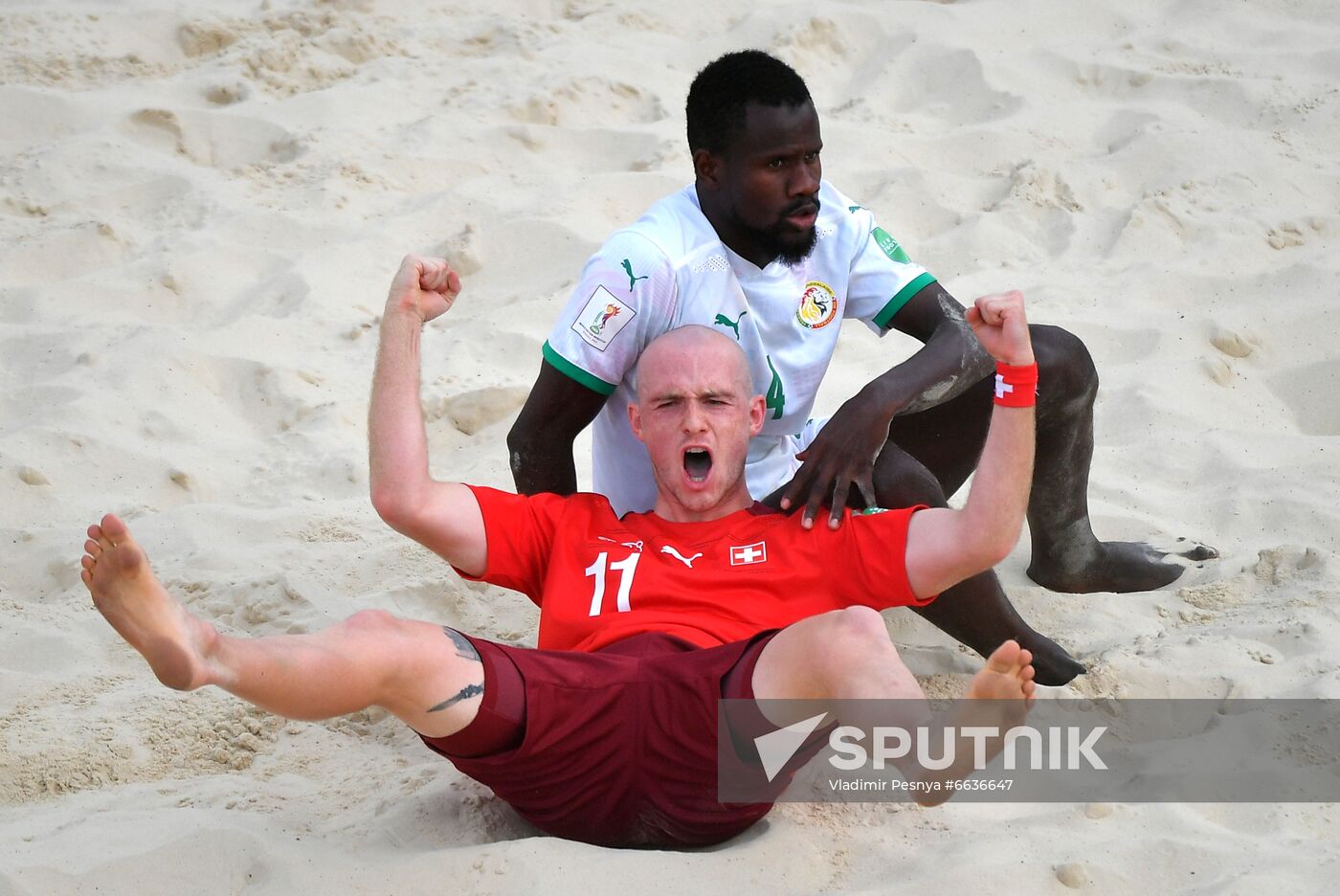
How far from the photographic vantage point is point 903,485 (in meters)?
3.11

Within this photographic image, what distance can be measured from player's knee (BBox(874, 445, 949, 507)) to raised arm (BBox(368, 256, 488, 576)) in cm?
84

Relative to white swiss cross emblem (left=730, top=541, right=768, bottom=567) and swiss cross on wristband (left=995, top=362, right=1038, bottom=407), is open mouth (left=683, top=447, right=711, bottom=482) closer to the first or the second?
white swiss cross emblem (left=730, top=541, right=768, bottom=567)

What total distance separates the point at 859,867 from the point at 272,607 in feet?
5.38

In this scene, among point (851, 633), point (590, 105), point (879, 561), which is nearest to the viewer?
point (851, 633)

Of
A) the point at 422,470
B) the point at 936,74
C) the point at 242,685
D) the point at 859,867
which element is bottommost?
the point at 859,867

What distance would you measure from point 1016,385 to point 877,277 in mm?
836

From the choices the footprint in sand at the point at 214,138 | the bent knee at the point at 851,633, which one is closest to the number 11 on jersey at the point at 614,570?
the bent knee at the point at 851,633

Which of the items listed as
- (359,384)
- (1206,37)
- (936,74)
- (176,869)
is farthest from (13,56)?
(1206,37)

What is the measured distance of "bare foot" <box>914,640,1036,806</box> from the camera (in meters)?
2.17

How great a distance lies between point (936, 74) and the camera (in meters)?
5.89

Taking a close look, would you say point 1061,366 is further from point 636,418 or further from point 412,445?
point 412,445

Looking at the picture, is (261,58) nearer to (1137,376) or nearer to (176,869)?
(1137,376)

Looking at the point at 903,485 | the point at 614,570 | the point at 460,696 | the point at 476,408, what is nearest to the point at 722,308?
the point at 903,485

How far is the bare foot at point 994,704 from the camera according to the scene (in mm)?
2166
